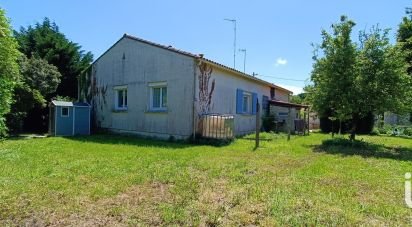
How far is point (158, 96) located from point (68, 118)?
5281mm

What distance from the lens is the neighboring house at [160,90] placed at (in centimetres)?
1448

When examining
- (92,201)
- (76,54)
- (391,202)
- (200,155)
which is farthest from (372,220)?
(76,54)

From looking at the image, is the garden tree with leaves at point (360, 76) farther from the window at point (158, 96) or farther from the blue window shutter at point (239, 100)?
the window at point (158, 96)

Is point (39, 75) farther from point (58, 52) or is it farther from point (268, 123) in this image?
point (268, 123)

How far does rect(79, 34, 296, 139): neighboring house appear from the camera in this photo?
1448cm

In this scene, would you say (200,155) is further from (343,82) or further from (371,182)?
(343,82)

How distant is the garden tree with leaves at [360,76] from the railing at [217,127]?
13.6 feet

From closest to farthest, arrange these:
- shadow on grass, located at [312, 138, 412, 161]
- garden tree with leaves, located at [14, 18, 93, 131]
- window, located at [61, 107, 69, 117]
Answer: shadow on grass, located at [312, 138, 412, 161] → window, located at [61, 107, 69, 117] → garden tree with leaves, located at [14, 18, 93, 131]

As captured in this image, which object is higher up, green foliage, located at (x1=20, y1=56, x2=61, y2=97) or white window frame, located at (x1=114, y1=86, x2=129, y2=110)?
green foliage, located at (x1=20, y1=56, x2=61, y2=97)

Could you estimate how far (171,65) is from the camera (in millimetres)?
15070

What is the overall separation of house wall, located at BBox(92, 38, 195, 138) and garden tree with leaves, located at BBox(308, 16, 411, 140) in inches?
232

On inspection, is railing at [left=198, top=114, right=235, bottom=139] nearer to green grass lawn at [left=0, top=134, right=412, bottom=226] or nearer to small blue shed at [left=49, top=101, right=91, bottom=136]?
green grass lawn at [left=0, top=134, right=412, bottom=226]

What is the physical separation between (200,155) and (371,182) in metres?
4.81

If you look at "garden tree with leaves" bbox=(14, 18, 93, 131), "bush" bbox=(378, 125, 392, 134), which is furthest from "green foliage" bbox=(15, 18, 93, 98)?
"bush" bbox=(378, 125, 392, 134)
